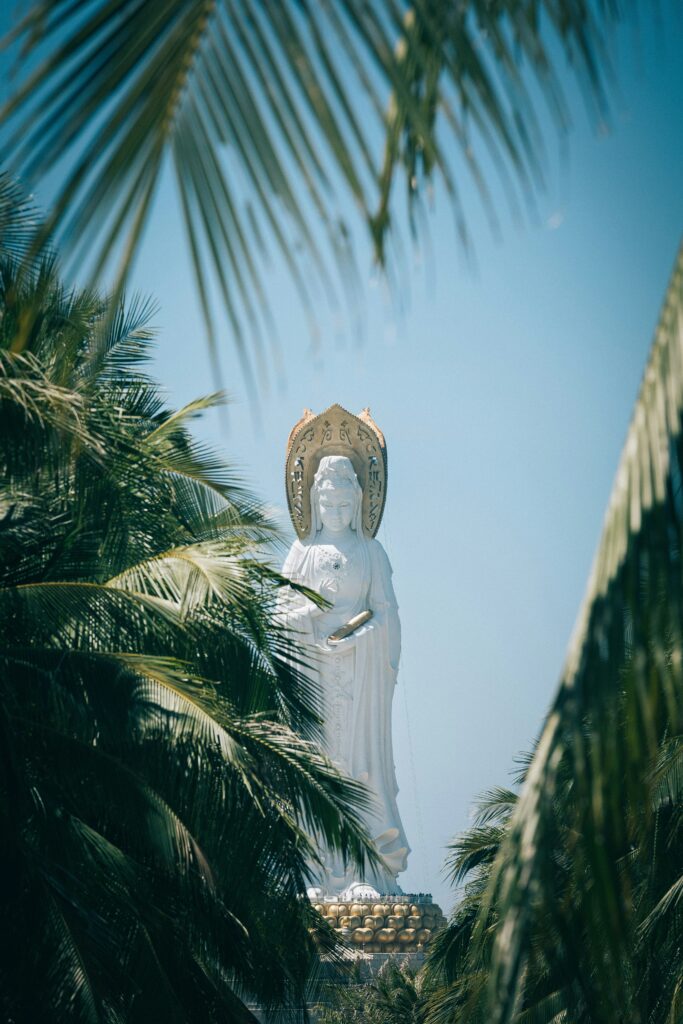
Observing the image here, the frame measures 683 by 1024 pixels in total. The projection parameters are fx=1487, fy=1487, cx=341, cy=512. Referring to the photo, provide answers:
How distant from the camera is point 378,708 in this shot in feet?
48.3

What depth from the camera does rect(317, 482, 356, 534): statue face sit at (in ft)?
48.5

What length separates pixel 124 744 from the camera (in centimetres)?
722

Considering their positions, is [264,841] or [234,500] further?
[234,500]

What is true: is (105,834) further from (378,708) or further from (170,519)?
(378,708)

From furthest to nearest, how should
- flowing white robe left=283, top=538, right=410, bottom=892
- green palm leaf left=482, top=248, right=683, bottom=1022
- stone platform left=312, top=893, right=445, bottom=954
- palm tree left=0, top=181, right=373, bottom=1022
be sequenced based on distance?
1. flowing white robe left=283, top=538, right=410, bottom=892
2. stone platform left=312, top=893, right=445, bottom=954
3. palm tree left=0, top=181, right=373, bottom=1022
4. green palm leaf left=482, top=248, right=683, bottom=1022

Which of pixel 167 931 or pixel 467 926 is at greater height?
pixel 167 931

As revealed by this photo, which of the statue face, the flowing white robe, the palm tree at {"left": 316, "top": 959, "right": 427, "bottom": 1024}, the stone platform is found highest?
the statue face

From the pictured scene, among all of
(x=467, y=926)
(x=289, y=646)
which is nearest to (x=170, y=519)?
(x=289, y=646)

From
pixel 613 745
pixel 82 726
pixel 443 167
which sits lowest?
pixel 82 726

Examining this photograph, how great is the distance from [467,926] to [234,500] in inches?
186

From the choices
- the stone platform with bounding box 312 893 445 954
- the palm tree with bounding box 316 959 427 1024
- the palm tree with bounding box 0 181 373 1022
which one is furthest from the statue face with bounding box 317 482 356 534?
the palm tree with bounding box 0 181 373 1022

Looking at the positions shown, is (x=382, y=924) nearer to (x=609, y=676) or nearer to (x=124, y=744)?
(x=124, y=744)

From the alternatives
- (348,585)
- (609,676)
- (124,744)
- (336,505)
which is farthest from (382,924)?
(609,676)

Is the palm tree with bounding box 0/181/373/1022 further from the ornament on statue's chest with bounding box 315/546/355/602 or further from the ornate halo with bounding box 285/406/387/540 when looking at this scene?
the ornate halo with bounding box 285/406/387/540
